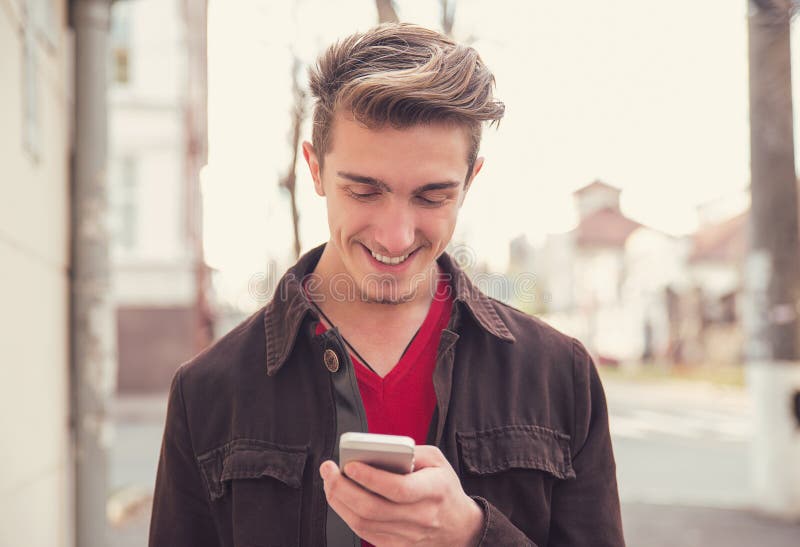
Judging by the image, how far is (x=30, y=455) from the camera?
3447 millimetres

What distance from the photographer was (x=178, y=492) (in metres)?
1.89

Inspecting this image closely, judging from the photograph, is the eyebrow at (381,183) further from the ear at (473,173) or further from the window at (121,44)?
the window at (121,44)

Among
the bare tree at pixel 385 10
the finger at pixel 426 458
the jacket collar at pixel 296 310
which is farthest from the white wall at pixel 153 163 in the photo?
the finger at pixel 426 458

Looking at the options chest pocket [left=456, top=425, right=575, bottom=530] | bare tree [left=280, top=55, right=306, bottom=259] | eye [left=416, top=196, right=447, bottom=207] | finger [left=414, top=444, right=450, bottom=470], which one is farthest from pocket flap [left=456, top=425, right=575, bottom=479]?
bare tree [left=280, top=55, right=306, bottom=259]

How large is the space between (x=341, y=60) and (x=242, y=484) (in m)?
1.04

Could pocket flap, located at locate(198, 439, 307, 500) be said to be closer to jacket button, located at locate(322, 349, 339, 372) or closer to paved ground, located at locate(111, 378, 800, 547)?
jacket button, located at locate(322, 349, 339, 372)

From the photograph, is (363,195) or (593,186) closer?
(363,195)

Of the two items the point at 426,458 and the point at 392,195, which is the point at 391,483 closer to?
the point at 426,458

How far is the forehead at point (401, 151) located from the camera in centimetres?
174

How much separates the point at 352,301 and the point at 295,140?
816 cm

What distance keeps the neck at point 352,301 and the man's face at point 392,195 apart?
116mm

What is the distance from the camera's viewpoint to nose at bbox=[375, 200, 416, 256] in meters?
1.75

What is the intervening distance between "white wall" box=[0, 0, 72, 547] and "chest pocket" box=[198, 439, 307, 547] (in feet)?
5.06

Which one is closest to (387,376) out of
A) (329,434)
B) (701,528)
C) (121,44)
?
(329,434)
